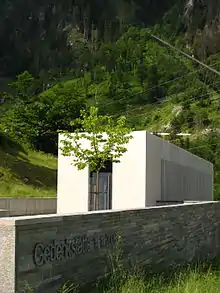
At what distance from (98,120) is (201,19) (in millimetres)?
131741

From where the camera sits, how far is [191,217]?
14.5m

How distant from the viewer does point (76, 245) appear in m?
7.25

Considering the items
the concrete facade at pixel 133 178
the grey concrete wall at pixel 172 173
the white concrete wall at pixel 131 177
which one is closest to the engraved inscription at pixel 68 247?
the concrete facade at pixel 133 178

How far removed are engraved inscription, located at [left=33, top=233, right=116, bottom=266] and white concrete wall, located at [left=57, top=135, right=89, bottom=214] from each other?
1718cm

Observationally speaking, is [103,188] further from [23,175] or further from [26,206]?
[23,175]

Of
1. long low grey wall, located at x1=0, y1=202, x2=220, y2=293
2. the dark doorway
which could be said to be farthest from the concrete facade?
long low grey wall, located at x1=0, y1=202, x2=220, y2=293

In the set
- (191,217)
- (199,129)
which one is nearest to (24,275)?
(191,217)

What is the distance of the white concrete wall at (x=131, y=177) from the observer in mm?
24453

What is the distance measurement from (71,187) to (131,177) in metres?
2.95

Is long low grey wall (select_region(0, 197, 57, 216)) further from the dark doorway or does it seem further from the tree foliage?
the tree foliage

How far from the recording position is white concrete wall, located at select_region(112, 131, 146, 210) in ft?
80.2

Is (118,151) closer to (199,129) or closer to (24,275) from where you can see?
(24,275)

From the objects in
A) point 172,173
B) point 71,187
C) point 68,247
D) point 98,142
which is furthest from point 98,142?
point 68,247

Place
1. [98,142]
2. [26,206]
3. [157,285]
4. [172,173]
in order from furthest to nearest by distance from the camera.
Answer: [172,173]
[26,206]
[98,142]
[157,285]
